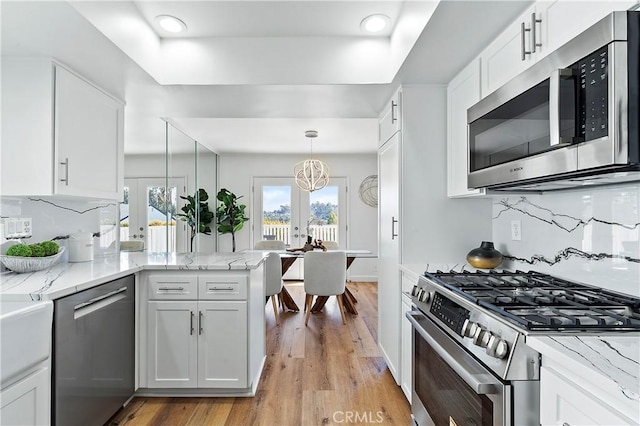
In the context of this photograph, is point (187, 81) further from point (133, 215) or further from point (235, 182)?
point (235, 182)

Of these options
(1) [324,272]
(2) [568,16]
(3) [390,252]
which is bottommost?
(1) [324,272]

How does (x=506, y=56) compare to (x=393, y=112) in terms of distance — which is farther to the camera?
(x=393, y=112)

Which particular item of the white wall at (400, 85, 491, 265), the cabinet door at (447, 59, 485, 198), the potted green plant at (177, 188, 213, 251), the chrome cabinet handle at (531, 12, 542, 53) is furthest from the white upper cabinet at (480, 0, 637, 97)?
the potted green plant at (177, 188, 213, 251)

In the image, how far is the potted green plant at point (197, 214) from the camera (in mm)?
4012

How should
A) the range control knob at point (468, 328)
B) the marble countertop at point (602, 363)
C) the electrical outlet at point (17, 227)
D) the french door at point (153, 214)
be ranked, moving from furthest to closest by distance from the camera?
the french door at point (153, 214) < the electrical outlet at point (17, 227) < the range control knob at point (468, 328) < the marble countertop at point (602, 363)

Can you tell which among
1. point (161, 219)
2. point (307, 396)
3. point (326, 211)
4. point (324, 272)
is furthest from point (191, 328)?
point (326, 211)

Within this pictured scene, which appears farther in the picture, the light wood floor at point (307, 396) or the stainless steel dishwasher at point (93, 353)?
the light wood floor at point (307, 396)

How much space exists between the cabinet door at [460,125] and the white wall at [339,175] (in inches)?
165

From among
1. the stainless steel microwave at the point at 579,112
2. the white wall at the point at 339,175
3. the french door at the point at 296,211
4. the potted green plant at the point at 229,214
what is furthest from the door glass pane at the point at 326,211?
the stainless steel microwave at the point at 579,112

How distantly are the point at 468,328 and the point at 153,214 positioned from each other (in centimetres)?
316

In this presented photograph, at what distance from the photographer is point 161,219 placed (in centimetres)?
355

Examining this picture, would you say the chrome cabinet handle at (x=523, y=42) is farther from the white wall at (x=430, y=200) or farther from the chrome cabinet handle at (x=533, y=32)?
the white wall at (x=430, y=200)

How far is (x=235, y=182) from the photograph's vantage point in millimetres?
6477

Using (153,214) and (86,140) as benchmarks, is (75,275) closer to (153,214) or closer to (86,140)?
(86,140)
